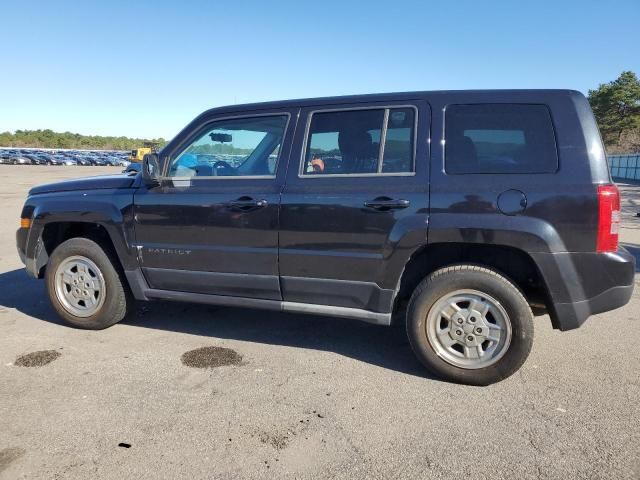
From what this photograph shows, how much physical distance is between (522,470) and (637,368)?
180cm

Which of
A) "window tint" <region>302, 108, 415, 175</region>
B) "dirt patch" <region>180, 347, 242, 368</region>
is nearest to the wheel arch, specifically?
"window tint" <region>302, 108, 415, 175</region>

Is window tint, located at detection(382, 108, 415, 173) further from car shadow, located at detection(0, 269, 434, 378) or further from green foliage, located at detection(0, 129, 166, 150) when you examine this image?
green foliage, located at detection(0, 129, 166, 150)

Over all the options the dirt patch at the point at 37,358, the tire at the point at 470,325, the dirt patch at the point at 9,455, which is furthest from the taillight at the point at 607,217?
the dirt patch at the point at 37,358

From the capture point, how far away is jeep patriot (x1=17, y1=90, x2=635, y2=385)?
3148 mm

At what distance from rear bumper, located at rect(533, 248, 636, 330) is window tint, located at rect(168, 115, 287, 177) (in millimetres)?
2219

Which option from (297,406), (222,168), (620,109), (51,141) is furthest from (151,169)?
(51,141)

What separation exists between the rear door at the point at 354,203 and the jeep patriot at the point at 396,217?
0.03ft

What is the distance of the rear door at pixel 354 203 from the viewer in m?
3.39

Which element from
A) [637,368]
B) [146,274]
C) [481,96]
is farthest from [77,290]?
[637,368]

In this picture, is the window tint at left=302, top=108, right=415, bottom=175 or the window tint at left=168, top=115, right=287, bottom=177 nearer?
the window tint at left=302, top=108, right=415, bottom=175

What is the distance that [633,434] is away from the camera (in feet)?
8.99

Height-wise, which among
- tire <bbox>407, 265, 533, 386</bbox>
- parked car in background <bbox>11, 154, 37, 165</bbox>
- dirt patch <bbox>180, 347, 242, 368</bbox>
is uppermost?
parked car in background <bbox>11, 154, 37, 165</bbox>

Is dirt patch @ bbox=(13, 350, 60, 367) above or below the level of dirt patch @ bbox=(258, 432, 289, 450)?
above

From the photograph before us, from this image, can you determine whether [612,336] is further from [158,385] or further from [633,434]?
[158,385]
